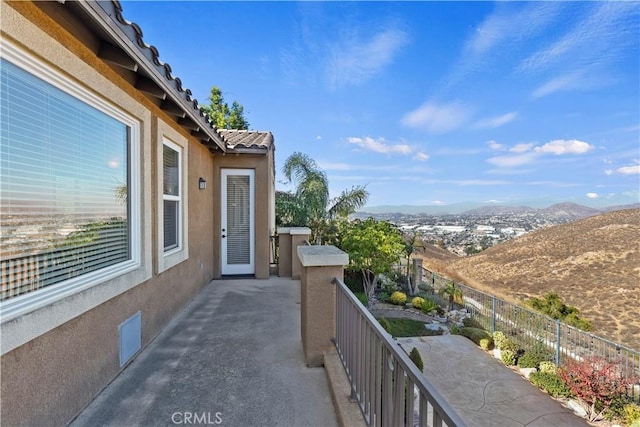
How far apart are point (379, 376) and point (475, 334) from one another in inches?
333

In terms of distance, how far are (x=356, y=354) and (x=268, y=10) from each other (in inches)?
378

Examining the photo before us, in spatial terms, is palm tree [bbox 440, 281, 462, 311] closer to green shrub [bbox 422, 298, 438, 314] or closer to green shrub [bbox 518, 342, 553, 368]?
green shrub [bbox 422, 298, 438, 314]

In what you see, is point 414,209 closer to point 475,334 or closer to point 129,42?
point 475,334

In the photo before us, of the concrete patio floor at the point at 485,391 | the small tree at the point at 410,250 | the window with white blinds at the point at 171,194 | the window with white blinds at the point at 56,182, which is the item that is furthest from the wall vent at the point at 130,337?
the small tree at the point at 410,250

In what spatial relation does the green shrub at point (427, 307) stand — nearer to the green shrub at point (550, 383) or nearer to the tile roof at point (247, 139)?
the green shrub at point (550, 383)

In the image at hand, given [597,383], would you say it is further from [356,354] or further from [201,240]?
[201,240]

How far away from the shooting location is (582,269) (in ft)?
73.3

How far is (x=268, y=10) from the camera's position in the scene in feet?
28.0

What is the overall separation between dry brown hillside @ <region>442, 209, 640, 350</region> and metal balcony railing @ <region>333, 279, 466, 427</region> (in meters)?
18.5

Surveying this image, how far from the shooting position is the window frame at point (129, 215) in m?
1.86

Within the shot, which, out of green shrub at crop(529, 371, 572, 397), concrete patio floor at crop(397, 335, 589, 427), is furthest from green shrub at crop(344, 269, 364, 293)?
green shrub at crop(529, 371, 572, 397)

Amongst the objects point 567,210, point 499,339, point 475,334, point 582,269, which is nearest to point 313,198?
point 475,334

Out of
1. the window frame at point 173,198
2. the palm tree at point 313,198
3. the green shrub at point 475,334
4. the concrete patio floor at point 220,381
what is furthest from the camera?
the palm tree at point 313,198

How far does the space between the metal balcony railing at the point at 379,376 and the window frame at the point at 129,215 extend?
7.36 feet
